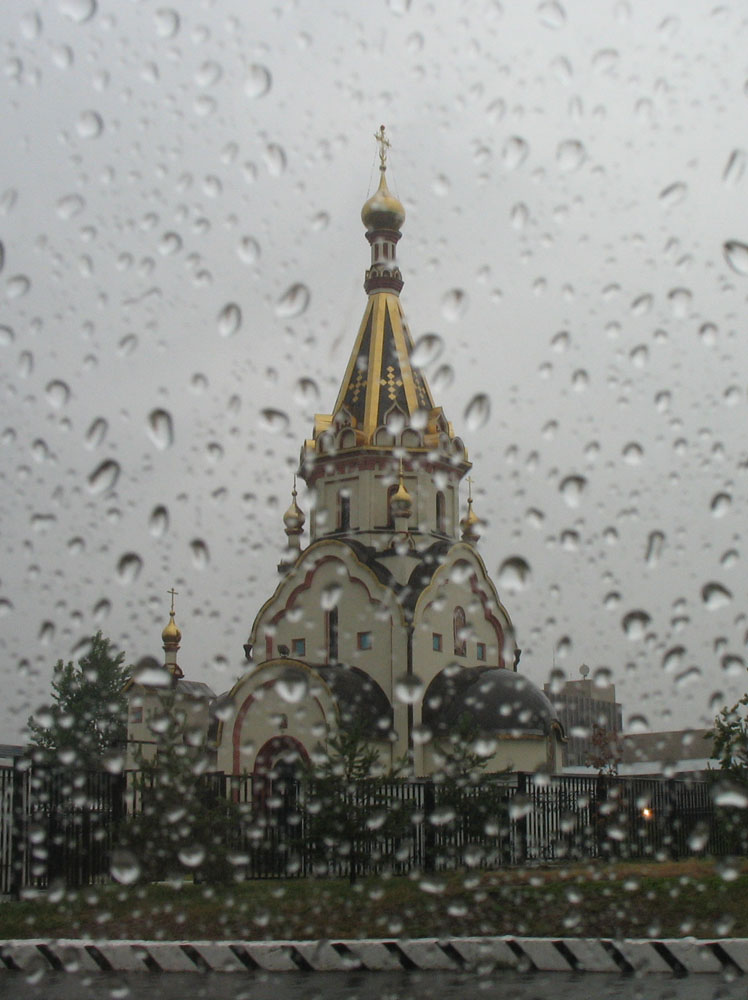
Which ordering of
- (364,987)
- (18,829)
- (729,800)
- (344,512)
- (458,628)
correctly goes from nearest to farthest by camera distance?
(364,987), (729,800), (18,829), (458,628), (344,512)

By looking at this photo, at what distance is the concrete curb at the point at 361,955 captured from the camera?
7207 millimetres

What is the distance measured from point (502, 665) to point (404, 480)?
529cm

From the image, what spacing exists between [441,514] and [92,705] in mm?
10409

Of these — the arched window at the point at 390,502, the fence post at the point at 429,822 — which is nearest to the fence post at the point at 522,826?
the fence post at the point at 429,822

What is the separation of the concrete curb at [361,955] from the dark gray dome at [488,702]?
52.3 ft

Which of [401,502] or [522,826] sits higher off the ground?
[401,502]

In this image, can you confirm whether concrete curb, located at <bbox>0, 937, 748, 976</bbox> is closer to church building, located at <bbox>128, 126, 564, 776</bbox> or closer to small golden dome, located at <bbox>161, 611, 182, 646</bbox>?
church building, located at <bbox>128, 126, 564, 776</bbox>

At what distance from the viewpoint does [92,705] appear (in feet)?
94.9

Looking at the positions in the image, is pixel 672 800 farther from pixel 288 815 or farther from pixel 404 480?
pixel 404 480

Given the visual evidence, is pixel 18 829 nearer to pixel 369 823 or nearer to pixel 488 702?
pixel 369 823

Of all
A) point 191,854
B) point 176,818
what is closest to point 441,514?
point 176,818

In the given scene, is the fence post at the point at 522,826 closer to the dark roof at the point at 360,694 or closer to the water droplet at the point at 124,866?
the water droplet at the point at 124,866

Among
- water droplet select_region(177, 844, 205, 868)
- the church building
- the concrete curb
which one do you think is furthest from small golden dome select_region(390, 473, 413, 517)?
the concrete curb

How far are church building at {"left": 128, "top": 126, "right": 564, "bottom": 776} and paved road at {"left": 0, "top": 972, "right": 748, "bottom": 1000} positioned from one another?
14.8m
